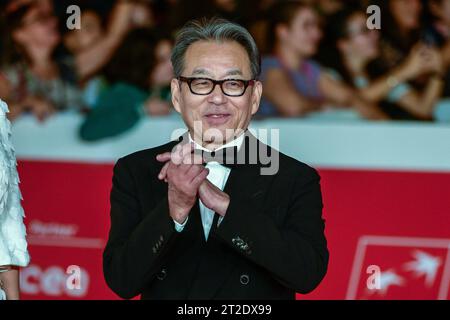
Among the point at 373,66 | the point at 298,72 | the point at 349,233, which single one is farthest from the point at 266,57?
the point at 349,233

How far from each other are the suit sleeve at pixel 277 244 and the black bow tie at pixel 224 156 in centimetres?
15

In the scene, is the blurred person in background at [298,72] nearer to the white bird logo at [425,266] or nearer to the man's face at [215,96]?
the white bird logo at [425,266]

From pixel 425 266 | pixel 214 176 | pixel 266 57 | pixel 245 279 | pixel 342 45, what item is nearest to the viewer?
pixel 245 279

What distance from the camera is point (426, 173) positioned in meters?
5.37

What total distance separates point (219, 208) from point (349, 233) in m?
2.65

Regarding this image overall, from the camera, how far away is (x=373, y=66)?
5.76m

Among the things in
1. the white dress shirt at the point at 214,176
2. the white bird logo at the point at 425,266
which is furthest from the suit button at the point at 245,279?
the white bird logo at the point at 425,266

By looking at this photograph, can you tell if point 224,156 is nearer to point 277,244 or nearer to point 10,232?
point 277,244

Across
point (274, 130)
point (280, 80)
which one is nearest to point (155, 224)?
point (274, 130)

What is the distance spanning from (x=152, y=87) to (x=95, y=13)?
0.53 meters

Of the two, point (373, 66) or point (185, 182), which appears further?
point (373, 66)

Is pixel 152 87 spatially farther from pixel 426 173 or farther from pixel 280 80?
pixel 426 173

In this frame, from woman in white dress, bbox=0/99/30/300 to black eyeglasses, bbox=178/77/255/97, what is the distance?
51 centimetres

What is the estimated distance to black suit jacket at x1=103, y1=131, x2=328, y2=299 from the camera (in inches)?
107
